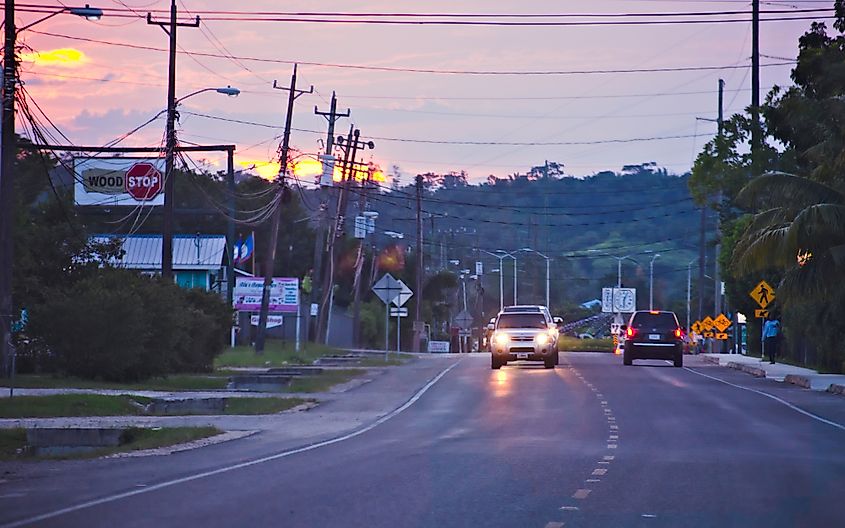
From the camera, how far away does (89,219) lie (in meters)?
71.9

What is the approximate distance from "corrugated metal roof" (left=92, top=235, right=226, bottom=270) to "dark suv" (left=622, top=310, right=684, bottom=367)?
2955 centimetres

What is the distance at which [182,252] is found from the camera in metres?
71.0

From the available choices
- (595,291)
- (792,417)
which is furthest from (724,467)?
(595,291)

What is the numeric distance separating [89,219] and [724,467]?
60109 mm

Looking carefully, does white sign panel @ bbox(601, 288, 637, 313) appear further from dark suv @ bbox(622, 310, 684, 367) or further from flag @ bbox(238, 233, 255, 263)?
dark suv @ bbox(622, 310, 684, 367)

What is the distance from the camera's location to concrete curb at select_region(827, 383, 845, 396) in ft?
105

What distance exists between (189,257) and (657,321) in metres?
32.3

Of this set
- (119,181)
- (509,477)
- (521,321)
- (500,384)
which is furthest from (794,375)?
(119,181)

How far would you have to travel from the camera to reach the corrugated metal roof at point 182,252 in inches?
2741

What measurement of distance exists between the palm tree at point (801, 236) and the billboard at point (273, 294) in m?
27.3

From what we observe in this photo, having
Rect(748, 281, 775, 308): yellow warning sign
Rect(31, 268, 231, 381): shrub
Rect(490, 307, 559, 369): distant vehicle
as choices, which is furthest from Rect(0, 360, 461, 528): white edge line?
Rect(748, 281, 775, 308): yellow warning sign

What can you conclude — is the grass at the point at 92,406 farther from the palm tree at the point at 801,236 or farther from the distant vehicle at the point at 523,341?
the distant vehicle at the point at 523,341

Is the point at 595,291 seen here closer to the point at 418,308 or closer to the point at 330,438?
the point at 418,308

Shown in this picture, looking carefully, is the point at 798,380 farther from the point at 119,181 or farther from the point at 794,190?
the point at 119,181
